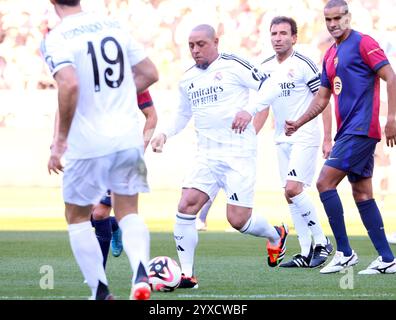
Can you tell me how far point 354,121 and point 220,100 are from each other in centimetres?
120

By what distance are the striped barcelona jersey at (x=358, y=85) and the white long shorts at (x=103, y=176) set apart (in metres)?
3.11

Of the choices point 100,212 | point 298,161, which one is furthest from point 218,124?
point 298,161

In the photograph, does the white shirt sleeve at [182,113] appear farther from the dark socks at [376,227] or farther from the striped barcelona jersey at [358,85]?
the dark socks at [376,227]

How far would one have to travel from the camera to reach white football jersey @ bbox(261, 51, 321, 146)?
36.7 ft

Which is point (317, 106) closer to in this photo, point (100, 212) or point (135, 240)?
point (100, 212)

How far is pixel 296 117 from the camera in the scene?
37.1ft

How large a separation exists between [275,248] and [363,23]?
1470 centimetres

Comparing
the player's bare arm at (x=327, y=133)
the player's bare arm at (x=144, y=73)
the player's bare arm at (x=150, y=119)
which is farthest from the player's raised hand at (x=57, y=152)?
the player's bare arm at (x=327, y=133)

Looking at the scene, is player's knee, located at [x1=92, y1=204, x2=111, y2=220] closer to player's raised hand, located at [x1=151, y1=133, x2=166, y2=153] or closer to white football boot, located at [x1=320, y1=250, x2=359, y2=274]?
player's raised hand, located at [x1=151, y1=133, x2=166, y2=153]

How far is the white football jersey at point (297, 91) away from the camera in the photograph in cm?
1119

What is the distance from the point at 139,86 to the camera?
284 inches

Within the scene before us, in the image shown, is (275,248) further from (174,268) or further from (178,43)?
(178,43)

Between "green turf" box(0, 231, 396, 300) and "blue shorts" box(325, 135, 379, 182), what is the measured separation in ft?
3.06

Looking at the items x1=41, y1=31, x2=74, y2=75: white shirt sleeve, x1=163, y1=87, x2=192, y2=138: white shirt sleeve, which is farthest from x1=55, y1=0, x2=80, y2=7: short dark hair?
x1=163, y1=87, x2=192, y2=138: white shirt sleeve
